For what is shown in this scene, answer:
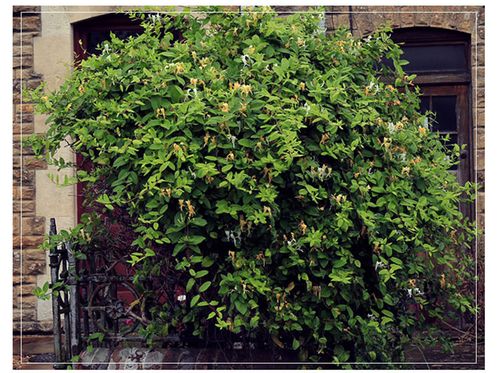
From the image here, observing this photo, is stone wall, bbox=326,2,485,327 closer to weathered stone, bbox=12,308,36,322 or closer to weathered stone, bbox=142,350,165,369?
weathered stone, bbox=142,350,165,369

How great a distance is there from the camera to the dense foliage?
18.7ft

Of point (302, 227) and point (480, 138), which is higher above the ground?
point (480, 138)

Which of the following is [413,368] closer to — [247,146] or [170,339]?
[170,339]

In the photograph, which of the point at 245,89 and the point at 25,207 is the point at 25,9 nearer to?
the point at 25,207

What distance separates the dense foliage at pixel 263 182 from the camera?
5.69 metres

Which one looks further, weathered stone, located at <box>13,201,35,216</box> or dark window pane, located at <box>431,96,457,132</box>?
weathered stone, located at <box>13,201,35,216</box>

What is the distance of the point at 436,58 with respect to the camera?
8.98m

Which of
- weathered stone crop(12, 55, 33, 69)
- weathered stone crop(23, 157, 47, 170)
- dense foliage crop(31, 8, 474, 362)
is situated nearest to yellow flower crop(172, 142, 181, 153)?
dense foliage crop(31, 8, 474, 362)

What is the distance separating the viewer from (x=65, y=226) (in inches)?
352

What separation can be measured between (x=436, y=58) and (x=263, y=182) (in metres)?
4.00

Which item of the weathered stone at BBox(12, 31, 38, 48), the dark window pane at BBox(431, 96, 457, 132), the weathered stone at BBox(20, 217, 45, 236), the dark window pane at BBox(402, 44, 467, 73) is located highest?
the weathered stone at BBox(12, 31, 38, 48)

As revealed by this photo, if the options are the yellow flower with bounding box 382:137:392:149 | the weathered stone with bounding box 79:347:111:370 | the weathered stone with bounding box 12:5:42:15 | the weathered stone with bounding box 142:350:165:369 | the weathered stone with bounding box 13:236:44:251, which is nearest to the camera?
the yellow flower with bounding box 382:137:392:149

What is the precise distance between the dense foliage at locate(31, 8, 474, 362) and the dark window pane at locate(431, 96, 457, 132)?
244 cm

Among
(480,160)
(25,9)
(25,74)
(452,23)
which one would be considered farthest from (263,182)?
(25,9)
